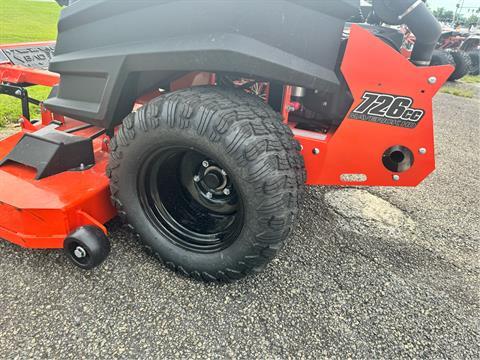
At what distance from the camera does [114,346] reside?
1629 millimetres

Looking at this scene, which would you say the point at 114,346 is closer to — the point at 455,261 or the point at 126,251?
the point at 126,251

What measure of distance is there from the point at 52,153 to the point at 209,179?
3.05ft

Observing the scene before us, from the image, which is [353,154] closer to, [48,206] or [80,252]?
[80,252]

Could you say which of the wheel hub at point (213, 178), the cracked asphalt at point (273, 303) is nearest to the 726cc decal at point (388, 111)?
the wheel hub at point (213, 178)

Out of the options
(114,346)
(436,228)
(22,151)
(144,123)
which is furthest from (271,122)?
(436,228)

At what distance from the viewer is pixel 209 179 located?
2.04m

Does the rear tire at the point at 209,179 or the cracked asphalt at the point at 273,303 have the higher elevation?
the rear tire at the point at 209,179

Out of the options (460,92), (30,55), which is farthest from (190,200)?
(460,92)

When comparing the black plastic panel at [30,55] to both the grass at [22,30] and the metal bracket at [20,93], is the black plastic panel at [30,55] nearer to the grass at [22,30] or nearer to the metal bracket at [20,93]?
the metal bracket at [20,93]

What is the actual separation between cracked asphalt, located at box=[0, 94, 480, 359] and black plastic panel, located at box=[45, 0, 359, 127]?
92 centimetres

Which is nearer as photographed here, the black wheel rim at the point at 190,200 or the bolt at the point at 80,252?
the bolt at the point at 80,252

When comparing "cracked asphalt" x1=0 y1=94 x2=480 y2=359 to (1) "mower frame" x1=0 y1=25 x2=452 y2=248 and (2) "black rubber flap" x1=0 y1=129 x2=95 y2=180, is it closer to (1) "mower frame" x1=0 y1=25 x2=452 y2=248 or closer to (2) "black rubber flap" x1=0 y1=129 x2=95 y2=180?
(1) "mower frame" x1=0 y1=25 x2=452 y2=248

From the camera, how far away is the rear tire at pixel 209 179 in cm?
161

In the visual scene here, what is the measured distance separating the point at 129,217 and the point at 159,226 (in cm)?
17
